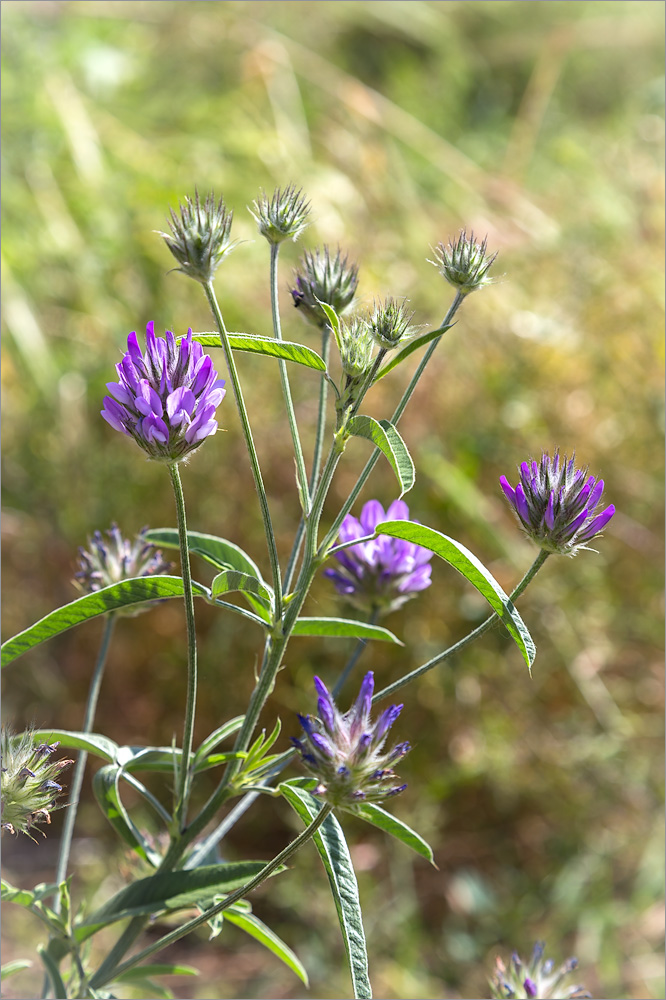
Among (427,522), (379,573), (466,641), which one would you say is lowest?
(466,641)

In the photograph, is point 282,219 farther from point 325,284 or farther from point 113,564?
point 113,564

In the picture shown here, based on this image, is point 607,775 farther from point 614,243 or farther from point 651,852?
point 614,243

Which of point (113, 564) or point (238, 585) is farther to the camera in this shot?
point (113, 564)

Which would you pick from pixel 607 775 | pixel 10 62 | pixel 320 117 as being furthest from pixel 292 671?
pixel 10 62

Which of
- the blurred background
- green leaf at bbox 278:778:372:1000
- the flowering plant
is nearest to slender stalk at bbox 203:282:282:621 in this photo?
the flowering plant

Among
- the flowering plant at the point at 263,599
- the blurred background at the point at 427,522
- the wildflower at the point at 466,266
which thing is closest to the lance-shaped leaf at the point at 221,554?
the flowering plant at the point at 263,599

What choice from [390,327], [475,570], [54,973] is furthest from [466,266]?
[54,973]
